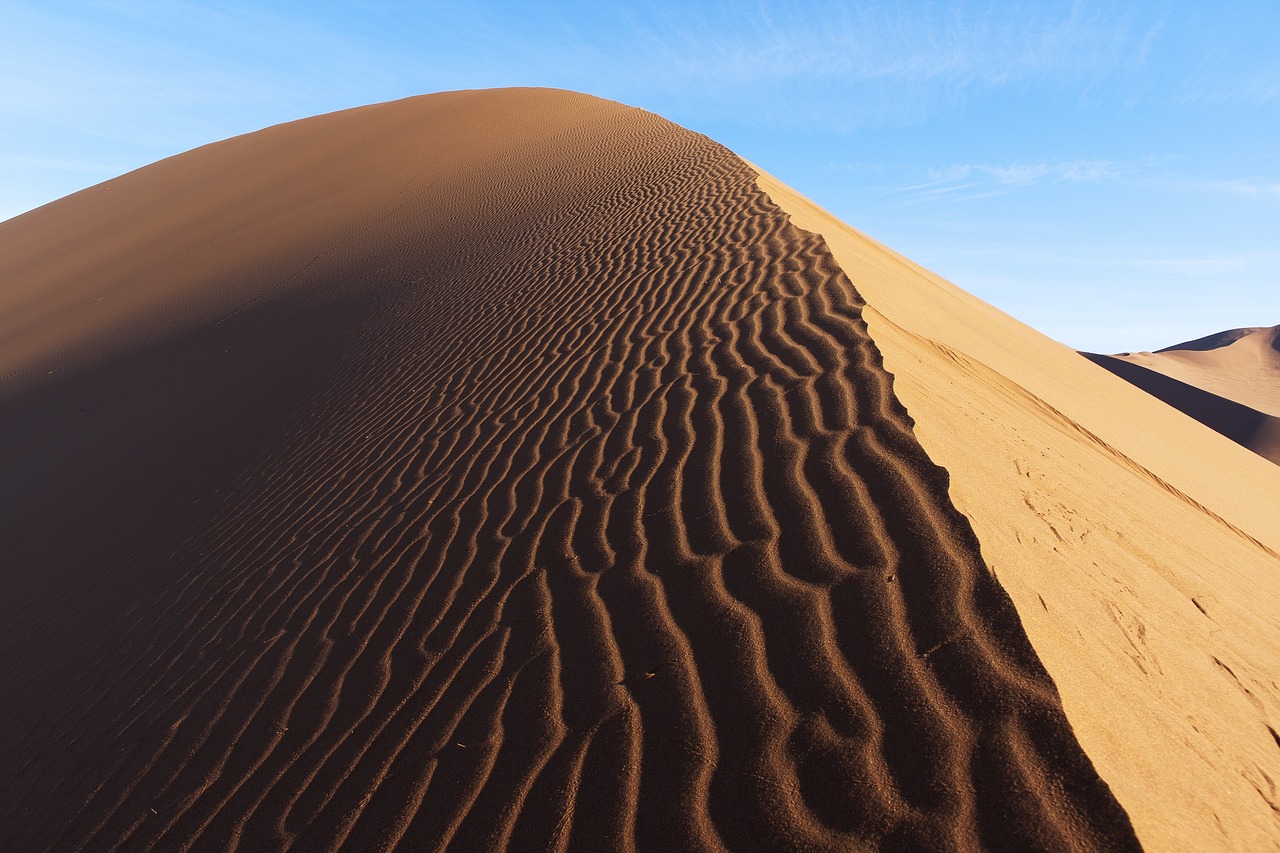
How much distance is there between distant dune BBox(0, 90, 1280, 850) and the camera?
2547mm

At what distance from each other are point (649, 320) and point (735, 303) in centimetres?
75

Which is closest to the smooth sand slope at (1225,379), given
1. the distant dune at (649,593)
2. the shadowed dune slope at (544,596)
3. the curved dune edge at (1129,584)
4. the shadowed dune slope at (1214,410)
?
the shadowed dune slope at (1214,410)

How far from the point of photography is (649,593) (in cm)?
357

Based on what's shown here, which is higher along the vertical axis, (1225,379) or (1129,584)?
(1129,584)

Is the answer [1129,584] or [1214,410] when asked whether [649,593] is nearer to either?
[1129,584]

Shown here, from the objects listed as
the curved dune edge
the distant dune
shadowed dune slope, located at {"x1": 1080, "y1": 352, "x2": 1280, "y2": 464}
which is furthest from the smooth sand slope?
the curved dune edge

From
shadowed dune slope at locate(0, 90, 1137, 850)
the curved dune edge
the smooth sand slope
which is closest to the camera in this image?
the curved dune edge

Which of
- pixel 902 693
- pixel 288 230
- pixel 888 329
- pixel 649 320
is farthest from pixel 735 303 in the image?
pixel 288 230

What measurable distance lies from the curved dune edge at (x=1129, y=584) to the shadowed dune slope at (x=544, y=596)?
0.65ft

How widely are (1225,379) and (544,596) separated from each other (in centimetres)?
4730

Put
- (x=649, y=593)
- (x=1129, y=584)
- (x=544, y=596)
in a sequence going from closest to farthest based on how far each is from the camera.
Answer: (x=649, y=593) < (x=1129, y=584) < (x=544, y=596)

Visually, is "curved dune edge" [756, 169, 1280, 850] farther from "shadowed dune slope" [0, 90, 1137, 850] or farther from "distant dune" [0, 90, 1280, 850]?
"shadowed dune slope" [0, 90, 1137, 850]

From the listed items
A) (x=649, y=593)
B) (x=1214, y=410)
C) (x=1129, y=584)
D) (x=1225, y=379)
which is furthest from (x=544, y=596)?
(x=1225, y=379)

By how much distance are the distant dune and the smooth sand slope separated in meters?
26.1
